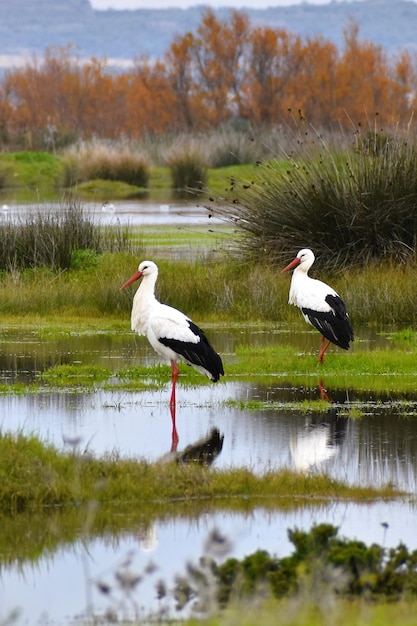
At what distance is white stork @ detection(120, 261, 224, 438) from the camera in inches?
499

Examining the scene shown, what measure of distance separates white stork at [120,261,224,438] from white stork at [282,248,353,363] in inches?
89.7

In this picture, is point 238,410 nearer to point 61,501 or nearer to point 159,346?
point 159,346

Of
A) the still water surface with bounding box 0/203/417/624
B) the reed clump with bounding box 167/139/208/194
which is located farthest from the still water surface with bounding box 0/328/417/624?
the reed clump with bounding box 167/139/208/194

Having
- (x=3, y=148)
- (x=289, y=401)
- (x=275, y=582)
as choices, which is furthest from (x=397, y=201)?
(x=3, y=148)

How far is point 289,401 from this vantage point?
42.8ft

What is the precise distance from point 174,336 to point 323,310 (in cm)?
271

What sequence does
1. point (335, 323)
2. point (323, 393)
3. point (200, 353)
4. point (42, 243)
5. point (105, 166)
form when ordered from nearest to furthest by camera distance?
point (200, 353) → point (323, 393) → point (335, 323) → point (42, 243) → point (105, 166)

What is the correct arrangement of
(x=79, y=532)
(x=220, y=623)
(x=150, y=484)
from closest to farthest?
(x=220, y=623) → (x=79, y=532) → (x=150, y=484)

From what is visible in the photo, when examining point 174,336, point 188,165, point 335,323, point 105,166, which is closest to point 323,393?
point 335,323

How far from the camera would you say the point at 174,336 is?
12.8m

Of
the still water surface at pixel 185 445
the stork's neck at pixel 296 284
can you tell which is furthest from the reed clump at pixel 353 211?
the stork's neck at pixel 296 284

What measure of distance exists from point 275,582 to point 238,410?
212 inches

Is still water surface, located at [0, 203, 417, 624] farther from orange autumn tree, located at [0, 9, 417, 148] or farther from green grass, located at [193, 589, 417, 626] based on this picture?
orange autumn tree, located at [0, 9, 417, 148]

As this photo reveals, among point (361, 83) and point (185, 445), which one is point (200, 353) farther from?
point (361, 83)
